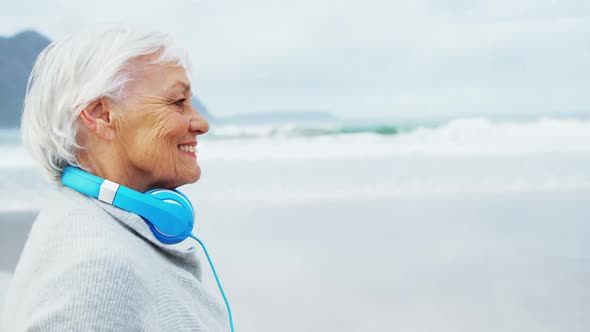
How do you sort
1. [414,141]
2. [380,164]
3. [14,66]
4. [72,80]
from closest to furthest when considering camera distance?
[72,80]
[380,164]
[414,141]
[14,66]

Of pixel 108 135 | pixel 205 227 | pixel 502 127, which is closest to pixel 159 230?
pixel 108 135

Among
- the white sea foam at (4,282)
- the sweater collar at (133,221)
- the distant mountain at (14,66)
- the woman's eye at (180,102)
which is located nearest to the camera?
the sweater collar at (133,221)

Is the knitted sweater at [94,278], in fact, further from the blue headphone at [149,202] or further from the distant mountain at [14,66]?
the distant mountain at [14,66]

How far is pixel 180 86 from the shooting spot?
3.20 feet

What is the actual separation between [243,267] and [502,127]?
32.4 feet

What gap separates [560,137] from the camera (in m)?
11.3

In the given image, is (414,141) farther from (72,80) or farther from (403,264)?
(72,80)

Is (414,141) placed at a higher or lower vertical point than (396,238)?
higher

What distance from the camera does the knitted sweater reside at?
0.72 metres

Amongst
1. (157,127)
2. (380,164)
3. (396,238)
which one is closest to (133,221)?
(157,127)

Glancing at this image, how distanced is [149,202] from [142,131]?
104 mm

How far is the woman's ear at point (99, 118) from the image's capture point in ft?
2.94

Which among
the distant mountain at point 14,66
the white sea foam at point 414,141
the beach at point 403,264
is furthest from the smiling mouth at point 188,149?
the distant mountain at point 14,66

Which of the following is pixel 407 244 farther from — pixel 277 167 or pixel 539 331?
pixel 277 167
